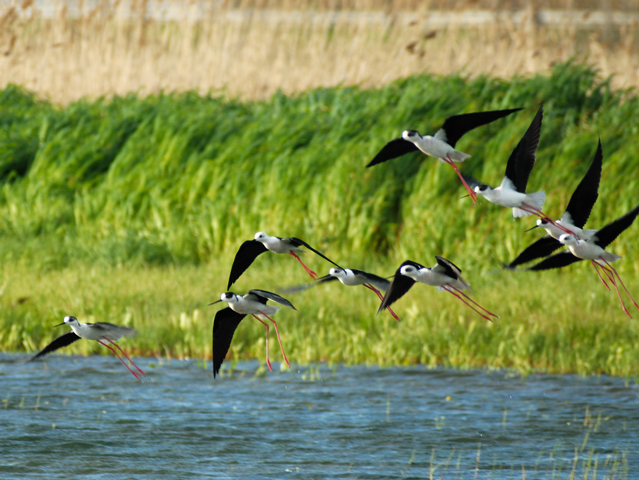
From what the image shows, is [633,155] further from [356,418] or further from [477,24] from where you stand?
[477,24]

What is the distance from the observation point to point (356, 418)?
664 cm

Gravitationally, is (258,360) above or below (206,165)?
below

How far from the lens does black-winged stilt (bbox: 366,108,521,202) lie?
11.7ft

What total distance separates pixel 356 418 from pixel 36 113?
10.2 metres

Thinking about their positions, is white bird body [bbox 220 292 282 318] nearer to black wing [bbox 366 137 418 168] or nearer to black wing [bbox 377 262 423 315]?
black wing [bbox 377 262 423 315]

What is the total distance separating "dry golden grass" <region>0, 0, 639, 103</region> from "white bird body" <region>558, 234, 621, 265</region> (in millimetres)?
10905

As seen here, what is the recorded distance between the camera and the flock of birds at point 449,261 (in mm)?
3367

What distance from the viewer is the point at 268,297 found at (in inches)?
132

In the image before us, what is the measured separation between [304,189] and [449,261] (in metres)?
7.79

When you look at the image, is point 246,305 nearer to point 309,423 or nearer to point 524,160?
point 524,160

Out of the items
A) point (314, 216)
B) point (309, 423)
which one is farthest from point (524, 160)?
point (314, 216)

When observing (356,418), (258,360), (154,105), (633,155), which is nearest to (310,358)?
(258,360)

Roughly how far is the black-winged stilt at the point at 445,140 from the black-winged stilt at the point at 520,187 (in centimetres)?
8

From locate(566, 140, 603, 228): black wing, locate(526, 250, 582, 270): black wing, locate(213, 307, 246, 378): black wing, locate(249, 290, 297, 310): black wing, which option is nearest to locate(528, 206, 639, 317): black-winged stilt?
locate(566, 140, 603, 228): black wing
